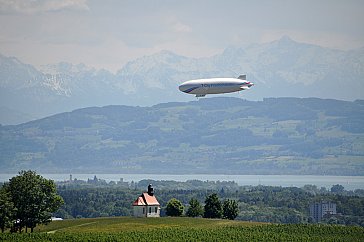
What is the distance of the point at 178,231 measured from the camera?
470 ft

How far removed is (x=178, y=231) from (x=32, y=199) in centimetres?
2611

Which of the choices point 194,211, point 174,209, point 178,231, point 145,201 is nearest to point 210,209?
point 194,211

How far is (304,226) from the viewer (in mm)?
157500

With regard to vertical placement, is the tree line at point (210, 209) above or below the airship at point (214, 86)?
below

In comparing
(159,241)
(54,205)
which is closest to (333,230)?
(159,241)

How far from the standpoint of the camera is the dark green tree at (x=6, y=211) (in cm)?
14538

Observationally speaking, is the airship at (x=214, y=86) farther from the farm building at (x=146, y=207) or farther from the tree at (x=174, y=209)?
the farm building at (x=146, y=207)

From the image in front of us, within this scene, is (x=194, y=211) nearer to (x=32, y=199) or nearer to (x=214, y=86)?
(x=214, y=86)

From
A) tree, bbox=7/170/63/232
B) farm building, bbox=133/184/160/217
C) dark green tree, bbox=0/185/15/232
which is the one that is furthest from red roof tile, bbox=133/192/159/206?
dark green tree, bbox=0/185/15/232

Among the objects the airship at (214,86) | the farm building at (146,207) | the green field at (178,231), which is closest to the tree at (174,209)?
the farm building at (146,207)

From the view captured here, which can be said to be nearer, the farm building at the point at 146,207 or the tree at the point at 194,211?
the farm building at the point at 146,207

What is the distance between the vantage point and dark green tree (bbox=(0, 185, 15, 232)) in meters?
145

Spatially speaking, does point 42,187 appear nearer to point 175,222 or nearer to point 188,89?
point 175,222

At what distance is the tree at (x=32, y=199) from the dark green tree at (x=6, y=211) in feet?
9.79
